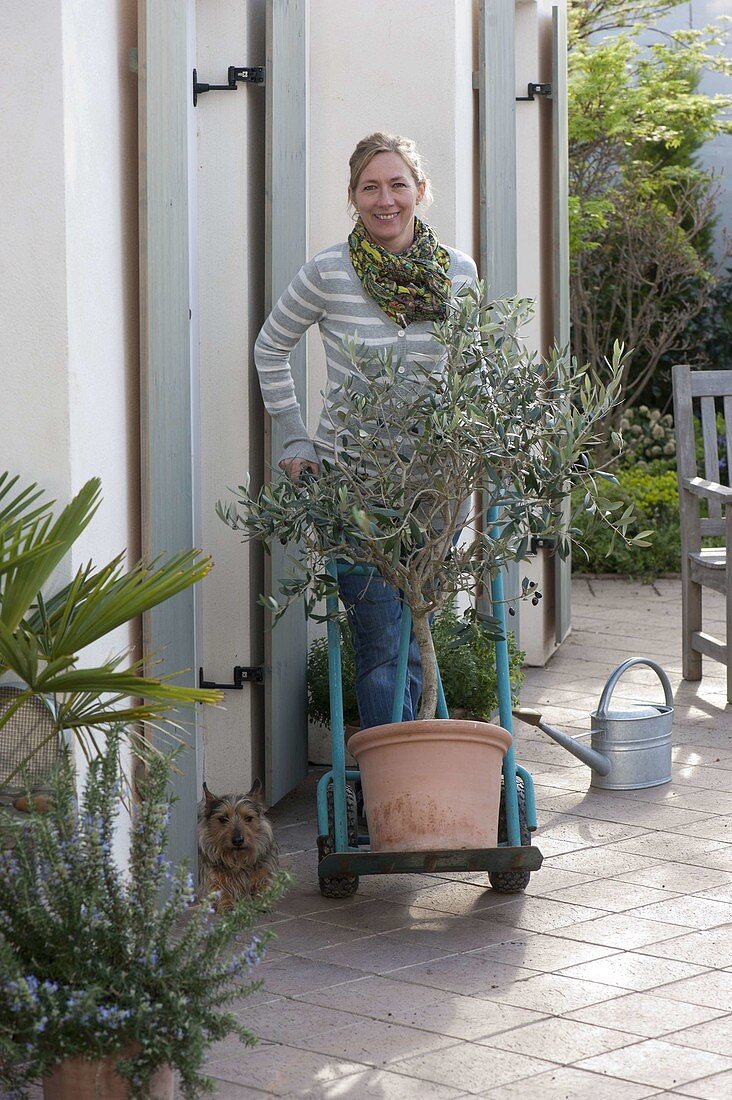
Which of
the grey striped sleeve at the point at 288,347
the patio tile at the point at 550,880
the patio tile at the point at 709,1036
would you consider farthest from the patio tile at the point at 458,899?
the grey striped sleeve at the point at 288,347

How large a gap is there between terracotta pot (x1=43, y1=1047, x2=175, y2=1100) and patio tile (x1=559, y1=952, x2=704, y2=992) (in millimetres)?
1234

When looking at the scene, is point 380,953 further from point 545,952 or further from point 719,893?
point 719,893

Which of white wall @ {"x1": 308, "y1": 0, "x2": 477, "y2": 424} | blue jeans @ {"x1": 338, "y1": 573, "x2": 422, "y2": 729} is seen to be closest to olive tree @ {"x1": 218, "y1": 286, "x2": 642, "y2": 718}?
blue jeans @ {"x1": 338, "y1": 573, "x2": 422, "y2": 729}

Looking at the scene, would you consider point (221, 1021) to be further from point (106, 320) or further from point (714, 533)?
point (714, 533)

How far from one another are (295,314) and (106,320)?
69cm

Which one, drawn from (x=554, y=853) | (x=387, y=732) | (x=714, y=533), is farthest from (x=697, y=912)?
(x=714, y=533)

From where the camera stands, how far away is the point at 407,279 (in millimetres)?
3969

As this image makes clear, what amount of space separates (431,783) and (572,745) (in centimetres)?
131

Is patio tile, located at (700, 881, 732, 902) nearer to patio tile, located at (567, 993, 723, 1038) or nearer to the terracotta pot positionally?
patio tile, located at (567, 993, 723, 1038)

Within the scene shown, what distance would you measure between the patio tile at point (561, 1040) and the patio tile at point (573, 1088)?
0.25 feet

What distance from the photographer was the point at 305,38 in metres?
5.23

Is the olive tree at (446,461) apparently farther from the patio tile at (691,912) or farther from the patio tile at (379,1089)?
the patio tile at (379,1089)

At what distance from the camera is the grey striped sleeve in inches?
163

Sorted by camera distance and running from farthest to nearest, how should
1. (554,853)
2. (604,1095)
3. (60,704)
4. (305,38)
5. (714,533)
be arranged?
(714,533) → (305,38) → (554,853) → (60,704) → (604,1095)
